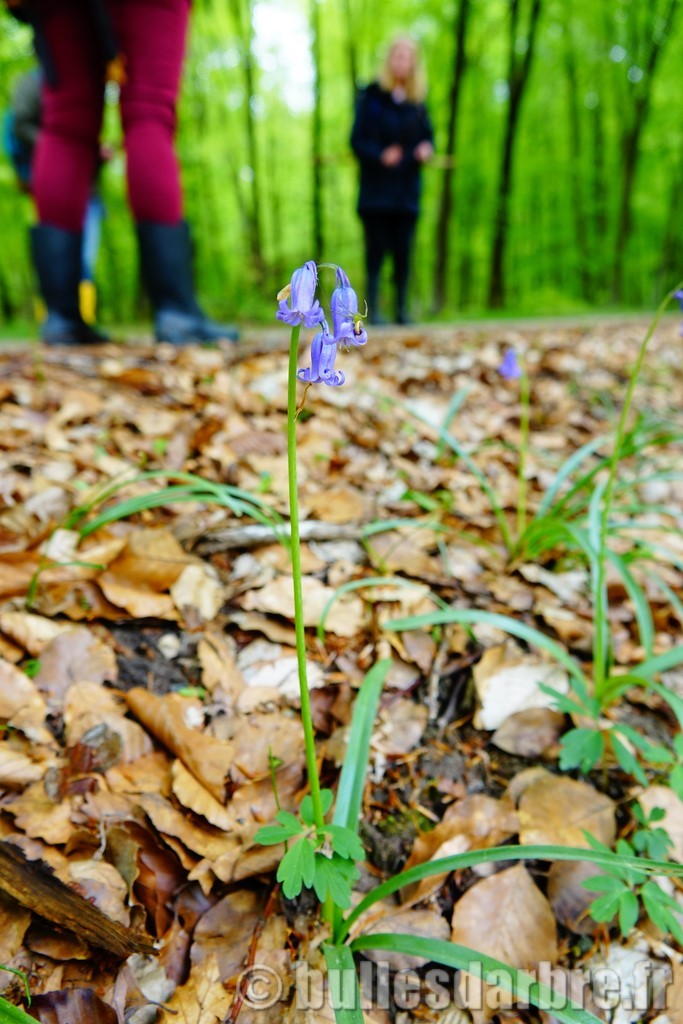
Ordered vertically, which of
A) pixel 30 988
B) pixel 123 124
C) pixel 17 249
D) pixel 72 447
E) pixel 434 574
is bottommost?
pixel 30 988

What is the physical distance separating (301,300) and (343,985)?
0.94 meters

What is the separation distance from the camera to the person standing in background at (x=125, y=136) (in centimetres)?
257

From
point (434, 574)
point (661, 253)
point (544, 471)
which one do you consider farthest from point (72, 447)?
point (661, 253)

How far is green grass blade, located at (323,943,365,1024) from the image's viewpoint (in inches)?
31.8

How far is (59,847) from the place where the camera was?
3.30 ft

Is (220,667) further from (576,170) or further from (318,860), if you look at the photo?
(576,170)

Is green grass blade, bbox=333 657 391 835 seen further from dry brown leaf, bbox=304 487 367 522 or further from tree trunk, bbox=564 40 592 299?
tree trunk, bbox=564 40 592 299

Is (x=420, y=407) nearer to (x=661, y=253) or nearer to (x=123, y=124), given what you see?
(x=123, y=124)

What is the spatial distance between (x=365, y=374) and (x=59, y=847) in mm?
2706

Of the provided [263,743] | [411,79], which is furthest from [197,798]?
[411,79]

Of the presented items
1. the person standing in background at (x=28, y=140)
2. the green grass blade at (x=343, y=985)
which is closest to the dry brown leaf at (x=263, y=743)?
the green grass blade at (x=343, y=985)

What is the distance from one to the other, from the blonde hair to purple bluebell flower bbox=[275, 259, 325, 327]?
5755 millimetres

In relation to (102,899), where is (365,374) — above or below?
above

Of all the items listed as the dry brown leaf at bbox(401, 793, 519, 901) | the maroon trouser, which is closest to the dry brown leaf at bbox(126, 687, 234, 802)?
the dry brown leaf at bbox(401, 793, 519, 901)
